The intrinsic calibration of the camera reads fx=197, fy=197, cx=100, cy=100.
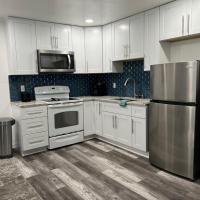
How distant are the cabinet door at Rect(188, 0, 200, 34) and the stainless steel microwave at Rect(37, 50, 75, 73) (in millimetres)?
2293

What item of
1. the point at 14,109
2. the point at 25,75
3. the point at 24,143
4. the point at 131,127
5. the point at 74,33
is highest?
the point at 74,33

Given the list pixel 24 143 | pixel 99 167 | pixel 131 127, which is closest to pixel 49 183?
pixel 99 167

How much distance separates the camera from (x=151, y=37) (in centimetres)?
Result: 327

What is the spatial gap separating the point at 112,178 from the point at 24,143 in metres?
1.69

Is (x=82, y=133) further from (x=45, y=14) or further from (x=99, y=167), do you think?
(x=45, y=14)

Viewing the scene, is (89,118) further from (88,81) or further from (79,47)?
(79,47)

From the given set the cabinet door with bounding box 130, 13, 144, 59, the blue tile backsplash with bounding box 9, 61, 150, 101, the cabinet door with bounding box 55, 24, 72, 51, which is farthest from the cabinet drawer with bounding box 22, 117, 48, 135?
the cabinet door with bounding box 130, 13, 144, 59

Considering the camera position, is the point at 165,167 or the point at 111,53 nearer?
the point at 165,167

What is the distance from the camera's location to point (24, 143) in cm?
342

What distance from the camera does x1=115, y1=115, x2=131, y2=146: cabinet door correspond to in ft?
11.4

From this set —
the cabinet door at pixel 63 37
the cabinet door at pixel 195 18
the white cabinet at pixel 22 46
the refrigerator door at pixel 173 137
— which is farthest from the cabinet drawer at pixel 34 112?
the cabinet door at pixel 195 18

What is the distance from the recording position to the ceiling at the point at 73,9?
286cm

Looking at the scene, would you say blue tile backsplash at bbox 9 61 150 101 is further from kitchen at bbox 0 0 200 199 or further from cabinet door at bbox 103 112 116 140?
cabinet door at bbox 103 112 116 140

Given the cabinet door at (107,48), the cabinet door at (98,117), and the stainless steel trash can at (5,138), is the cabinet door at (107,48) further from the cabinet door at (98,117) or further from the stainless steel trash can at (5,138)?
the stainless steel trash can at (5,138)
